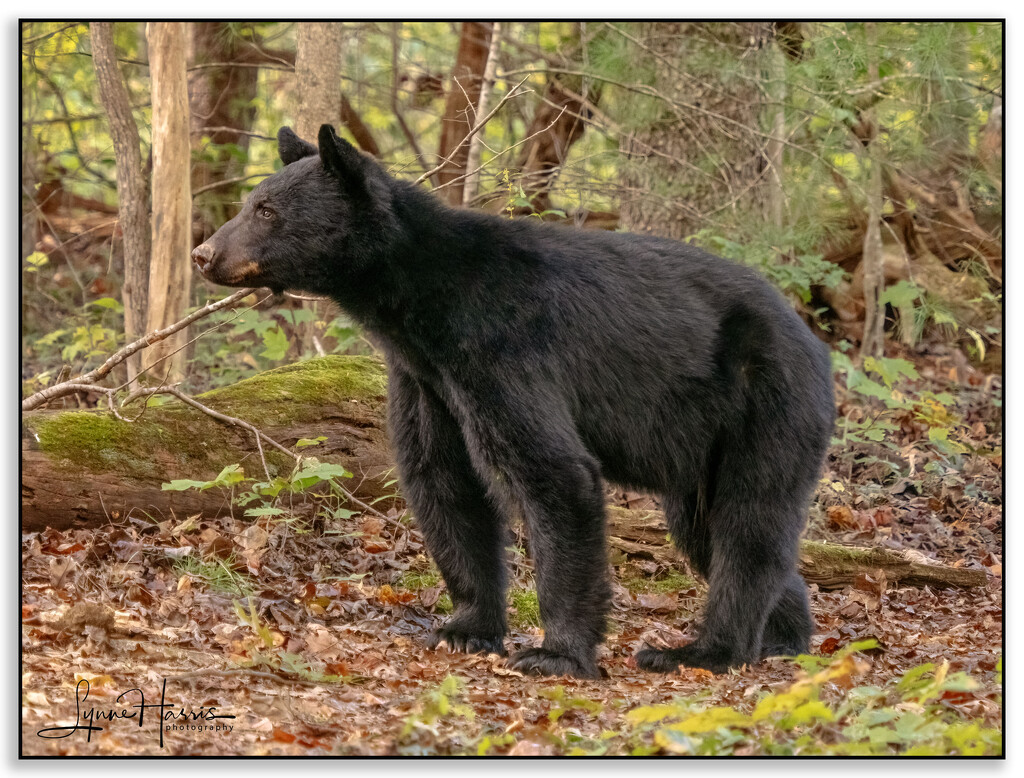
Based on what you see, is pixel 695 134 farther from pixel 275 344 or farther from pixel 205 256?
pixel 205 256

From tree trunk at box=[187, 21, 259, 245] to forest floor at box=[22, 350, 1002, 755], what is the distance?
6.29 m

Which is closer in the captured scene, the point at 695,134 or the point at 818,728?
the point at 818,728

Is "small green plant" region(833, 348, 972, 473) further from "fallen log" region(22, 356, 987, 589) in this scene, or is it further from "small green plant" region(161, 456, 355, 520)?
"small green plant" region(161, 456, 355, 520)

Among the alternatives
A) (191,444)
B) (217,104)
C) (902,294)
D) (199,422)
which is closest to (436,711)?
(191,444)

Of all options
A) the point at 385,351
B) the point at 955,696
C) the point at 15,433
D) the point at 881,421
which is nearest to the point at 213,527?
the point at 15,433

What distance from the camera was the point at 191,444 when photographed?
6.02 meters

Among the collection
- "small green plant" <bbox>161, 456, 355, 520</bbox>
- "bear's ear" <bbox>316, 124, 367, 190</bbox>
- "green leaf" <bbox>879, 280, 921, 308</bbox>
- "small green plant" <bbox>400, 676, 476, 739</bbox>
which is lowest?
"small green plant" <bbox>400, 676, 476, 739</bbox>

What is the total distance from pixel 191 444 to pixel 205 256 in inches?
72.9

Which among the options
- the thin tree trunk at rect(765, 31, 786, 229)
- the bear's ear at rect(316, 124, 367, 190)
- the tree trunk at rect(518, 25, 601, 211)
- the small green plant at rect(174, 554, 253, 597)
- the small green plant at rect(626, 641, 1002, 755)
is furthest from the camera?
the tree trunk at rect(518, 25, 601, 211)

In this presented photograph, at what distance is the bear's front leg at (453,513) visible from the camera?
16.4 ft

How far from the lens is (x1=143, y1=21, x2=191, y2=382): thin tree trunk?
8383mm

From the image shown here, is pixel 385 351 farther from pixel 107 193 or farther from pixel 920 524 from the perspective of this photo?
pixel 107 193

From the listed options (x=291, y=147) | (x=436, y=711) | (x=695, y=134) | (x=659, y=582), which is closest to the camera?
(x=436, y=711)

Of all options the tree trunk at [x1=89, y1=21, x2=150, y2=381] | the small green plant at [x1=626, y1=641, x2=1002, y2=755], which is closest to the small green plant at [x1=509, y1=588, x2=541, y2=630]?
the small green plant at [x1=626, y1=641, x2=1002, y2=755]
